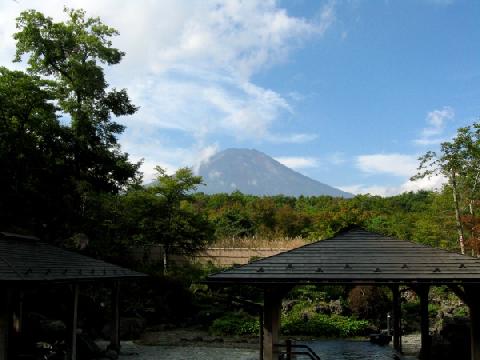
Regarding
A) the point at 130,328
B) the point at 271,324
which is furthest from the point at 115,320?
the point at 271,324

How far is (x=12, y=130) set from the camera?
69.3 ft

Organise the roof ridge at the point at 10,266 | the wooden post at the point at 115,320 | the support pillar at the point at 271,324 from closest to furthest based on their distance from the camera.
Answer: the support pillar at the point at 271,324, the roof ridge at the point at 10,266, the wooden post at the point at 115,320

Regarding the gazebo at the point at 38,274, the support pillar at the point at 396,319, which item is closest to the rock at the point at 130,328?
the gazebo at the point at 38,274

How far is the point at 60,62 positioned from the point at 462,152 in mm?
21045

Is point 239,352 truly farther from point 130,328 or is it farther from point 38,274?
point 38,274

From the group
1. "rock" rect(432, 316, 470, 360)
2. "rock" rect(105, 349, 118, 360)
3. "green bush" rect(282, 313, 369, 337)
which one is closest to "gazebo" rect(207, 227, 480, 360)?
"rock" rect(432, 316, 470, 360)

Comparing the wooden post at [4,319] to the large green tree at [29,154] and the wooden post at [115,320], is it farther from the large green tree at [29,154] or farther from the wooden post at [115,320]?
the large green tree at [29,154]

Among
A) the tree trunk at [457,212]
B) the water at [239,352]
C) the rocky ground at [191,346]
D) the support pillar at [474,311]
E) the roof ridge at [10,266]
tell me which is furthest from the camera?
the tree trunk at [457,212]

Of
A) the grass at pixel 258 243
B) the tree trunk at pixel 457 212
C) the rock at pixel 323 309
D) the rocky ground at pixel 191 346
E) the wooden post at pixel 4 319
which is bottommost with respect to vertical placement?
the rocky ground at pixel 191 346

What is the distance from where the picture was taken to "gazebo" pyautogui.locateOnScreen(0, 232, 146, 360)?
9.65 metres

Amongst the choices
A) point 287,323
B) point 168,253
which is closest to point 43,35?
point 168,253

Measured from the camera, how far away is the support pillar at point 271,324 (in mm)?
8664

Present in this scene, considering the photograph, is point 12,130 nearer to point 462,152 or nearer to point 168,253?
point 168,253

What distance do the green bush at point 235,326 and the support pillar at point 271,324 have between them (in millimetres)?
11550
